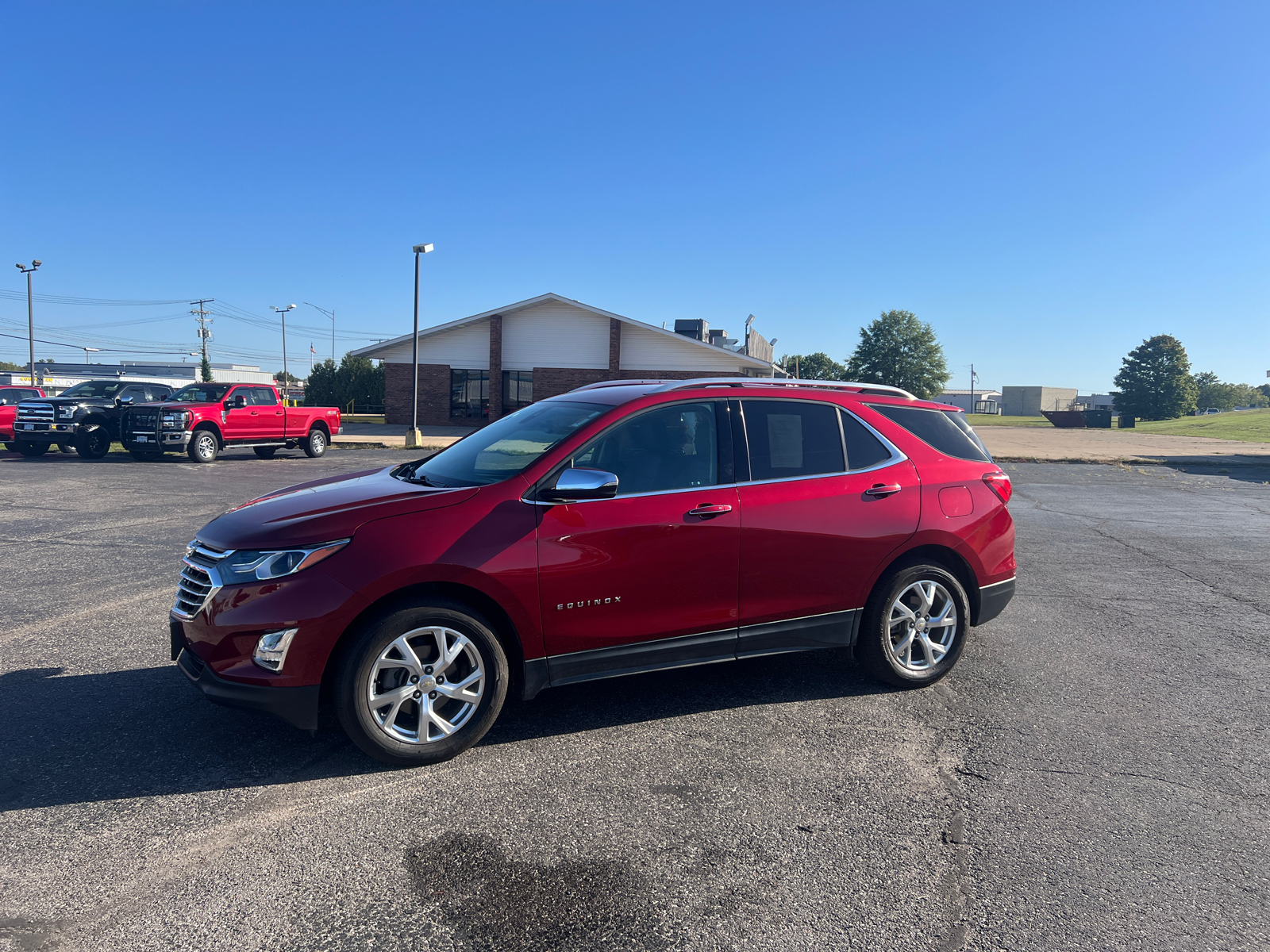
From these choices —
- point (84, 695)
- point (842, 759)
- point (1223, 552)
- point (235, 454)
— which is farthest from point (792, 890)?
point (235, 454)

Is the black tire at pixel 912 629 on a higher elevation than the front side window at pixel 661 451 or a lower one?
lower

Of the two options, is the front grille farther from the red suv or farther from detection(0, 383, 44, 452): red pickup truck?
detection(0, 383, 44, 452): red pickup truck

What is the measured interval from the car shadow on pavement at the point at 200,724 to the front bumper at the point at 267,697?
317 mm

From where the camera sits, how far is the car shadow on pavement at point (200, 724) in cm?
358

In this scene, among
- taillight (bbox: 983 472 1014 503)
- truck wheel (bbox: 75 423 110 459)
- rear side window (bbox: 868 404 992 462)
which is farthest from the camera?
truck wheel (bbox: 75 423 110 459)

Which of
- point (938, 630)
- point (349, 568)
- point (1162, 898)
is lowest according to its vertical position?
point (1162, 898)

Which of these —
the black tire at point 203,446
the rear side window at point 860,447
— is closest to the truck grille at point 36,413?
the black tire at point 203,446

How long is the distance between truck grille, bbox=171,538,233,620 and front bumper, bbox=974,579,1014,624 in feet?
13.9

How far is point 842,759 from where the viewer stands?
155 inches

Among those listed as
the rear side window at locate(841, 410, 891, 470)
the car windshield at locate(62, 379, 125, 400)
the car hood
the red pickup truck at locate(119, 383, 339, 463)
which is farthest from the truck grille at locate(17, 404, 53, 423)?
the rear side window at locate(841, 410, 891, 470)

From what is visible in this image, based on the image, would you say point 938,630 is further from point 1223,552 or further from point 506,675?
point 1223,552

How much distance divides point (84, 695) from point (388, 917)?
2862 millimetres

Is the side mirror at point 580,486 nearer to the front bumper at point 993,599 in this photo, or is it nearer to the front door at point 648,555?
the front door at point 648,555

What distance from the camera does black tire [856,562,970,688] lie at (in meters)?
4.74
